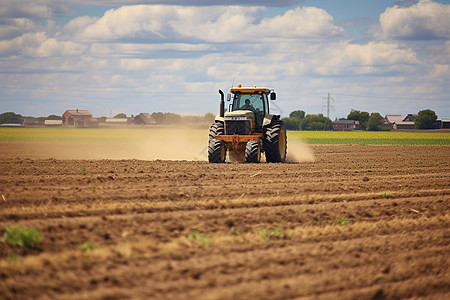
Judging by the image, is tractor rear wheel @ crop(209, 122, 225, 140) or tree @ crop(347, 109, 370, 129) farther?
tree @ crop(347, 109, 370, 129)

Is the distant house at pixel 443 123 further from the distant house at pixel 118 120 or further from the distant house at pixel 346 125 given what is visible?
the distant house at pixel 118 120

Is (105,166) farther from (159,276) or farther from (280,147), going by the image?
(159,276)

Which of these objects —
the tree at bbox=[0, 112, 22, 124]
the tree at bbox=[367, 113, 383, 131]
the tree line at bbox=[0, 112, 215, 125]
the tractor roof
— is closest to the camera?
the tractor roof

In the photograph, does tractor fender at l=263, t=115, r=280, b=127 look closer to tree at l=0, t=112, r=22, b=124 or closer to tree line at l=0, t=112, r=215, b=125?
tree line at l=0, t=112, r=215, b=125

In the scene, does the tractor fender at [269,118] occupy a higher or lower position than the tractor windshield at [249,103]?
lower

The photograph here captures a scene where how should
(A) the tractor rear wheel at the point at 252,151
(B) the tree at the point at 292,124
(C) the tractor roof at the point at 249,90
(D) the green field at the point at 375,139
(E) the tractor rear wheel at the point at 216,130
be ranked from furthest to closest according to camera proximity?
1. (B) the tree at the point at 292,124
2. (D) the green field at the point at 375,139
3. (C) the tractor roof at the point at 249,90
4. (E) the tractor rear wheel at the point at 216,130
5. (A) the tractor rear wheel at the point at 252,151

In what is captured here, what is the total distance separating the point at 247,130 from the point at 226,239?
40.7 feet

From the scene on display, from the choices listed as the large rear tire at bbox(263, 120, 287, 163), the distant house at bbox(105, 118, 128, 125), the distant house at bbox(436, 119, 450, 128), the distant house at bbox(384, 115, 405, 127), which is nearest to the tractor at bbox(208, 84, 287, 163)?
the large rear tire at bbox(263, 120, 287, 163)

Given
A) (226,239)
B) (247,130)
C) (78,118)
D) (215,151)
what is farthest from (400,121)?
(226,239)

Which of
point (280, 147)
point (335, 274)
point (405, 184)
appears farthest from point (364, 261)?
point (280, 147)

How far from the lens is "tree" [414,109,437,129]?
348 feet

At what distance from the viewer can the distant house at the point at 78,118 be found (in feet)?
261

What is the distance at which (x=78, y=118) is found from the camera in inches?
3223

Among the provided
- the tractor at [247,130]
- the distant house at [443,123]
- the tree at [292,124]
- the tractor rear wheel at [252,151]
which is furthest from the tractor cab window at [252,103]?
the distant house at [443,123]
